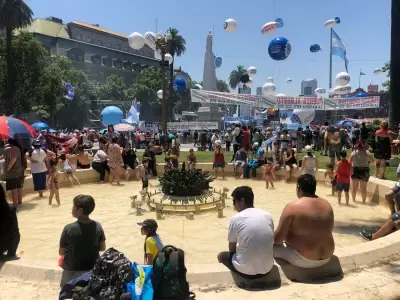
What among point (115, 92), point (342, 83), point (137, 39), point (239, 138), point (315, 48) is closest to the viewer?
point (239, 138)

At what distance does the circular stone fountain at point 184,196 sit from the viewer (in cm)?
905

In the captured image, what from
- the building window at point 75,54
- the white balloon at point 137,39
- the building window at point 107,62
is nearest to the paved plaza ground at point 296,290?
the white balloon at point 137,39

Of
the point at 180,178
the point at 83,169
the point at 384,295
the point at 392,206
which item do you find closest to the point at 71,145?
the point at 83,169

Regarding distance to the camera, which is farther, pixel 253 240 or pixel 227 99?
pixel 227 99

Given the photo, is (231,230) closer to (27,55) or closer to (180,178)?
(180,178)

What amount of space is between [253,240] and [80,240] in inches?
76.9

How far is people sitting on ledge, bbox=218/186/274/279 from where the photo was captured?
3.95 metres

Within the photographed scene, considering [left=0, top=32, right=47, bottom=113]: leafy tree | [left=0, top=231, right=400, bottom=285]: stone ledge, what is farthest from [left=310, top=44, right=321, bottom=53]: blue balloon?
[left=0, top=231, right=400, bottom=285]: stone ledge

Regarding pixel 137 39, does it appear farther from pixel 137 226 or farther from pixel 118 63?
pixel 118 63

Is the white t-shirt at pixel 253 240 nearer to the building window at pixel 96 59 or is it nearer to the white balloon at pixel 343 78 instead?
the white balloon at pixel 343 78

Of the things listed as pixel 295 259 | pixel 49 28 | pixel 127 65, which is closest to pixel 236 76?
pixel 127 65

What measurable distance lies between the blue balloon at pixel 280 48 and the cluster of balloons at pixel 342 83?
12.6m

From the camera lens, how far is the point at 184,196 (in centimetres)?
955

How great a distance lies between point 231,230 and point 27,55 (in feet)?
108
